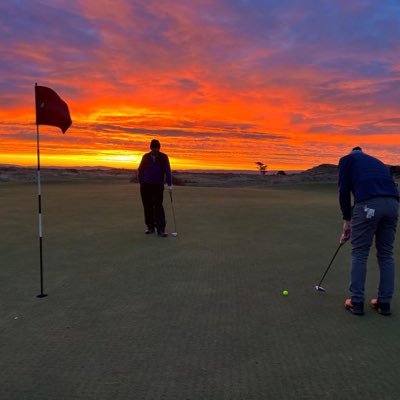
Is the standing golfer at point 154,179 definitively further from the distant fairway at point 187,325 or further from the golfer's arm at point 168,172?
the distant fairway at point 187,325

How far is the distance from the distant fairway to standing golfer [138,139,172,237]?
138cm

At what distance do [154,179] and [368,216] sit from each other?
6.79m

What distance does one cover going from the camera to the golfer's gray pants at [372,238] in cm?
527

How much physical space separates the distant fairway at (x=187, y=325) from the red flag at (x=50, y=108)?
2.49 meters

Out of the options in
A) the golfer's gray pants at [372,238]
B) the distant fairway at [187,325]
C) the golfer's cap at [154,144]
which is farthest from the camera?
the golfer's cap at [154,144]

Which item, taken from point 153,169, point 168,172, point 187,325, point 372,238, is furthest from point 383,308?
point 153,169

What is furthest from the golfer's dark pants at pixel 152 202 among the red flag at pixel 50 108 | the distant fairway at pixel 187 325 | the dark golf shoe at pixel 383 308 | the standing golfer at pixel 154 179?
the dark golf shoe at pixel 383 308

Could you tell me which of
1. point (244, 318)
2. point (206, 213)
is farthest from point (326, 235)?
point (244, 318)

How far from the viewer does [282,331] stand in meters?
4.67

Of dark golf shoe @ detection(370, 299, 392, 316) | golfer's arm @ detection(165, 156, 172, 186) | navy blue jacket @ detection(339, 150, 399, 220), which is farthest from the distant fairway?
golfer's arm @ detection(165, 156, 172, 186)

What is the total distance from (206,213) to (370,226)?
10.4 m

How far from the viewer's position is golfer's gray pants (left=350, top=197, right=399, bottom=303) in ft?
17.3

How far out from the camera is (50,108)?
20.7 ft

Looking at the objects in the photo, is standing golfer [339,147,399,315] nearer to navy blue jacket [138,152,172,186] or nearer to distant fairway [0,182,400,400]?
distant fairway [0,182,400,400]
